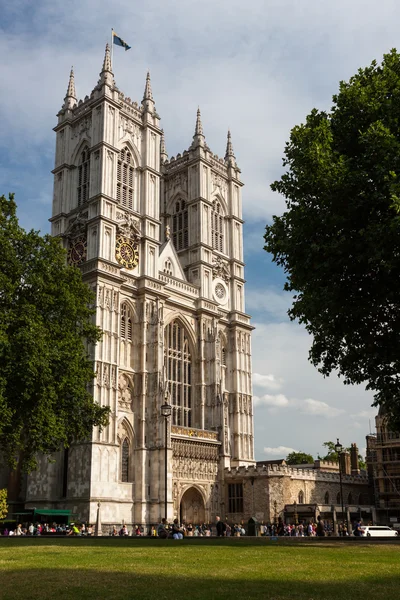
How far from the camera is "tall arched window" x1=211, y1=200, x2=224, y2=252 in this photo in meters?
62.4

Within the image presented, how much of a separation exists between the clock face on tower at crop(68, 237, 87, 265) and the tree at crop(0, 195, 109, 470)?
1713 centimetres

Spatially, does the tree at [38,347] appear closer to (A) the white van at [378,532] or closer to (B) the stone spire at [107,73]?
(A) the white van at [378,532]

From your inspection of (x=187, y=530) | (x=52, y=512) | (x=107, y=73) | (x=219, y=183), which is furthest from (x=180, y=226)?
(x=187, y=530)

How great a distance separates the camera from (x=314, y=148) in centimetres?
2247

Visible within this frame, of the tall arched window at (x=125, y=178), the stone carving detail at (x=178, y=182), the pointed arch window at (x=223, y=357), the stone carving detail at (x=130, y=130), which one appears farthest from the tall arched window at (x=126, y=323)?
the stone carving detail at (x=178, y=182)

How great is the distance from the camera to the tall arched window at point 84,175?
54.4m

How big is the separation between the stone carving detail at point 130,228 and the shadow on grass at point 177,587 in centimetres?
4059

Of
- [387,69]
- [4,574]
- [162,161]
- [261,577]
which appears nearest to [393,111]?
[387,69]

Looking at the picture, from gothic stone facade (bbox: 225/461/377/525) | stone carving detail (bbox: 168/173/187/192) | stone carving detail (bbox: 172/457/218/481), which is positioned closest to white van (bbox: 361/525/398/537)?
A: gothic stone facade (bbox: 225/461/377/525)

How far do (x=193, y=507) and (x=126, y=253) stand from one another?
20.7 metres

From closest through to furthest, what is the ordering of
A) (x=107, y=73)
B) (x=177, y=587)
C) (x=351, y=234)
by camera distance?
(x=177, y=587) → (x=351, y=234) → (x=107, y=73)

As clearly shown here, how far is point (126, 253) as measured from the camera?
52.0 m

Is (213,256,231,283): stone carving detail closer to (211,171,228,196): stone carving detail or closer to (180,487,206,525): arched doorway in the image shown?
(211,171,228,196): stone carving detail

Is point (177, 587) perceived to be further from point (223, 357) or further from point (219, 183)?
point (219, 183)
